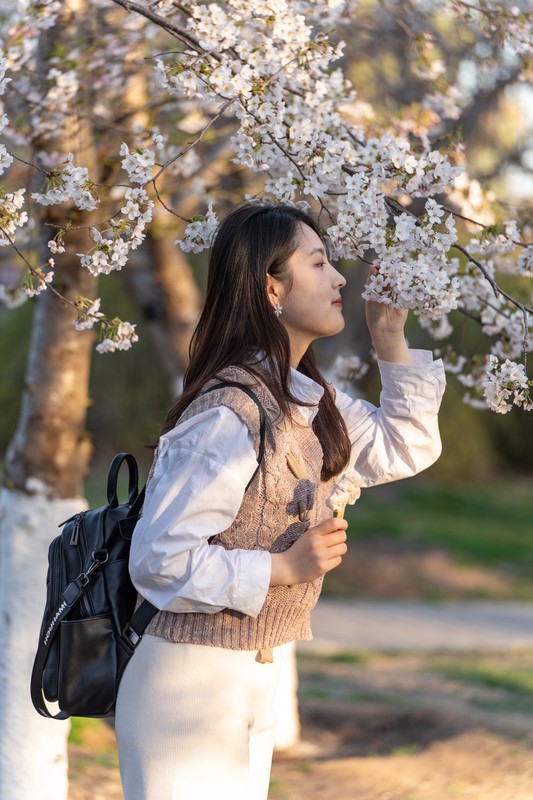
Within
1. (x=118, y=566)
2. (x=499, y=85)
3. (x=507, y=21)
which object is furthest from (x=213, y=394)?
(x=499, y=85)

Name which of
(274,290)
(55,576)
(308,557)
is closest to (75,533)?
(55,576)

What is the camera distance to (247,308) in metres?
2.16

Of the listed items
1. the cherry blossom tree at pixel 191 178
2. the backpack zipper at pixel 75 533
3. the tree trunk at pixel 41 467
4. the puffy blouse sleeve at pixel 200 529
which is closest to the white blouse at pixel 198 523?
the puffy blouse sleeve at pixel 200 529

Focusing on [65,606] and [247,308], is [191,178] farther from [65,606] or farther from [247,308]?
[65,606]

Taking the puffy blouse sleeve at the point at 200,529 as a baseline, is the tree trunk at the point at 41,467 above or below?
below

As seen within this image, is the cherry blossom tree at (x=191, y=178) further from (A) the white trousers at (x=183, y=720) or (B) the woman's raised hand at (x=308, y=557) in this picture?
(A) the white trousers at (x=183, y=720)

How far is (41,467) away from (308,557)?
1883mm

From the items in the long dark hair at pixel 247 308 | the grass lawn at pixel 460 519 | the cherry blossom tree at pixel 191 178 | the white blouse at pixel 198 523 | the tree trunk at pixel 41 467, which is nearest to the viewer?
the white blouse at pixel 198 523

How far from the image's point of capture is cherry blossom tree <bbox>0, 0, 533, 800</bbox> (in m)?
2.32

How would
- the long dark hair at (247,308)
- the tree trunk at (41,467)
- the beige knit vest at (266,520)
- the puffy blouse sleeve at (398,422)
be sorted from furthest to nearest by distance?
the tree trunk at (41,467) → the puffy blouse sleeve at (398,422) → the long dark hair at (247,308) → the beige knit vest at (266,520)

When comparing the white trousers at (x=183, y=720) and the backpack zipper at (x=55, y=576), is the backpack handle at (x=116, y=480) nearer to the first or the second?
the backpack zipper at (x=55, y=576)

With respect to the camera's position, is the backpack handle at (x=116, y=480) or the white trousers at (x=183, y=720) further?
the backpack handle at (x=116, y=480)

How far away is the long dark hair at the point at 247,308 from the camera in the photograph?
2141mm

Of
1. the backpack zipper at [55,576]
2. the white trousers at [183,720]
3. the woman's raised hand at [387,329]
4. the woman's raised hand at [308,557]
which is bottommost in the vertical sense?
the white trousers at [183,720]
